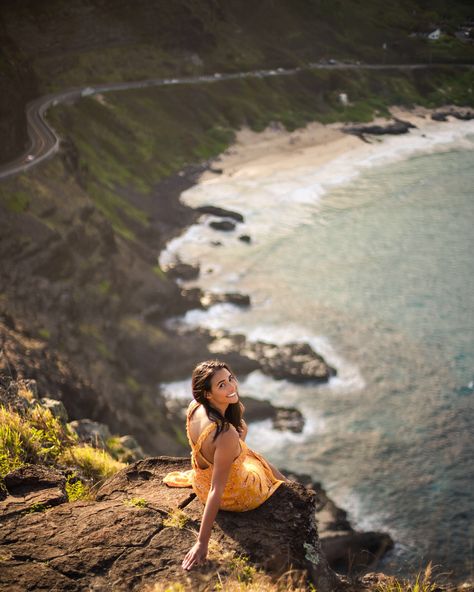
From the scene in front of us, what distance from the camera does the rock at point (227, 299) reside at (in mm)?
45594

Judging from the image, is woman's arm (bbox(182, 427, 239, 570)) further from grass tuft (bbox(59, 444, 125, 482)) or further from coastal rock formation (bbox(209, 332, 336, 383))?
coastal rock formation (bbox(209, 332, 336, 383))

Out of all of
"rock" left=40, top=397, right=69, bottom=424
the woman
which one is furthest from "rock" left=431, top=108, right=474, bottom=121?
the woman

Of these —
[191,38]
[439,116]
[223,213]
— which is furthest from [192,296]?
[439,116]

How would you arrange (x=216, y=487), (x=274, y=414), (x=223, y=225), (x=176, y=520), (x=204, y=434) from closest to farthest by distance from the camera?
(x=216, y=487) < (x=204, y=434) < (x=176, y=520) < (x=274, y=414) < (x=223, y=225)

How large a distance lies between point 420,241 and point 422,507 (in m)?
35.8

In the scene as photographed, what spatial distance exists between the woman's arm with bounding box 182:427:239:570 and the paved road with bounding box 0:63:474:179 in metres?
39.3

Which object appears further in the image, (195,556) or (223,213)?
(223,213)

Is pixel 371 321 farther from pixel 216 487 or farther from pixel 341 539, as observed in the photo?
pixel 216 487

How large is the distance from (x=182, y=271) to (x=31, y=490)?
4250 cm

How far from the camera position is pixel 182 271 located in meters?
49.8

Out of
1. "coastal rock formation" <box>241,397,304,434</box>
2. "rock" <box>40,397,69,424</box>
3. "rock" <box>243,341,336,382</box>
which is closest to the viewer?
"rock" <box>40,397,69,424</box>

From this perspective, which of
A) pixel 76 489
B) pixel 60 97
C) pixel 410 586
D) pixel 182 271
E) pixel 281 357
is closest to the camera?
pixel 410 586

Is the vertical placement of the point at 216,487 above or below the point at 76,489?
above

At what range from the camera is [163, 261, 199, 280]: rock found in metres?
49.5
